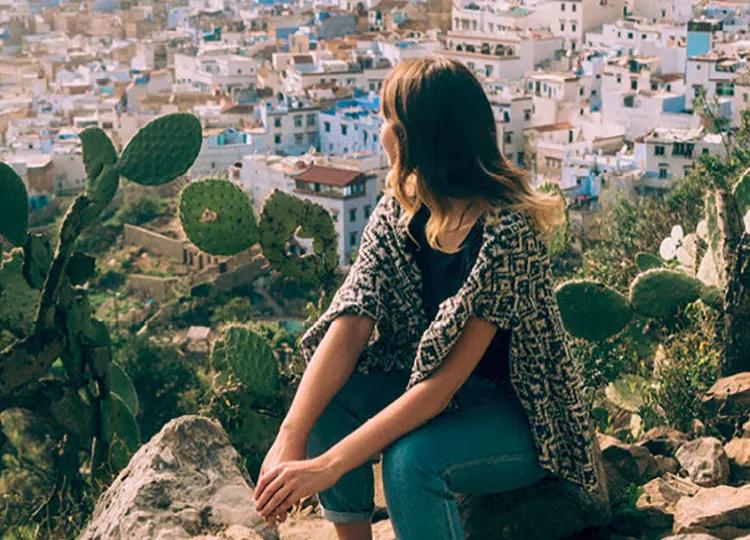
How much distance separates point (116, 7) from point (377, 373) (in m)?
45.4

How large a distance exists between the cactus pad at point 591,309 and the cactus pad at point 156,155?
→ 42.6 inches

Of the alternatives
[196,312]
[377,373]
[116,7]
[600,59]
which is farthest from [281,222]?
[116,7]

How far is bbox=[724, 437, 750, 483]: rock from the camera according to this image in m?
2.55

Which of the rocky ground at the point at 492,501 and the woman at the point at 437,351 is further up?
the woman at the point at 437,351

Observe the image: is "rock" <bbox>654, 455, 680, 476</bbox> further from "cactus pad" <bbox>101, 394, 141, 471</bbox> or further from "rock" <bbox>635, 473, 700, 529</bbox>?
"cactus pad" <bbox>101, 394, 141, 471</bbox>

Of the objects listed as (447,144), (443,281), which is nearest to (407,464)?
(443,281)

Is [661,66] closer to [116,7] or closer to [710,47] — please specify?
[710,47]

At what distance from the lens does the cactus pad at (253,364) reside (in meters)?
3.34

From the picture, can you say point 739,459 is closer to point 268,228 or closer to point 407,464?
point 407,464

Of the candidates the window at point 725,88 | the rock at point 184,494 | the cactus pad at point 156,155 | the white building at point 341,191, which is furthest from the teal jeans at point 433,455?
the window at point 725,88

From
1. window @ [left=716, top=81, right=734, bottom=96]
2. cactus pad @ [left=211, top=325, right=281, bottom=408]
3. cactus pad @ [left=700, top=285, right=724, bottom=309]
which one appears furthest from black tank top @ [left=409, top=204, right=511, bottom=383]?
window @ [left=716, top=81, right=734, bottom=96]

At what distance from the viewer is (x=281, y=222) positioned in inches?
146

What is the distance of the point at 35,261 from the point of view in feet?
11.6

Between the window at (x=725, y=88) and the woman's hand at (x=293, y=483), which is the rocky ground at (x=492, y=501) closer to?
the woman's hand at (x=293, y=483)
